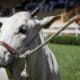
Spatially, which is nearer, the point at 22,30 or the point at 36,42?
the point at 22,30

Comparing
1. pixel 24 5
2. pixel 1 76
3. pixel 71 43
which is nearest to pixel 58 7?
pixel 24 5

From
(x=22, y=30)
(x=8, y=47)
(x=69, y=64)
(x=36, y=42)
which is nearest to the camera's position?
(x=8, y=47)

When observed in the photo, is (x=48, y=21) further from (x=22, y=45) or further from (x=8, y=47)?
(x=8, y=47)

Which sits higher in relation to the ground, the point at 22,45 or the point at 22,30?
the point at 22,30

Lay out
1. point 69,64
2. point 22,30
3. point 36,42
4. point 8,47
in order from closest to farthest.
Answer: point 8,47 → point 22,30 → point 36,42 → point 69,64

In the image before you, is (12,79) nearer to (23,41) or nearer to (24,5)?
(23,41)

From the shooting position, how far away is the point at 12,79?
16.6 feet

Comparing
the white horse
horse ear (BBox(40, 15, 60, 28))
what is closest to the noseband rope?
the white horse

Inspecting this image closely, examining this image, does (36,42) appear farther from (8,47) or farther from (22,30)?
(8,47)

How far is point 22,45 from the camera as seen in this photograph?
15.7ft

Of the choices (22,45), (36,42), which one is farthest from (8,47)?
(36,42)

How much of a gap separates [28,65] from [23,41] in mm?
324

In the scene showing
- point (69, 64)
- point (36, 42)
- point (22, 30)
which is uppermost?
point (22, 30)

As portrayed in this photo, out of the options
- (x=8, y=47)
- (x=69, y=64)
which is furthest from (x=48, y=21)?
(x=69, y=64)
